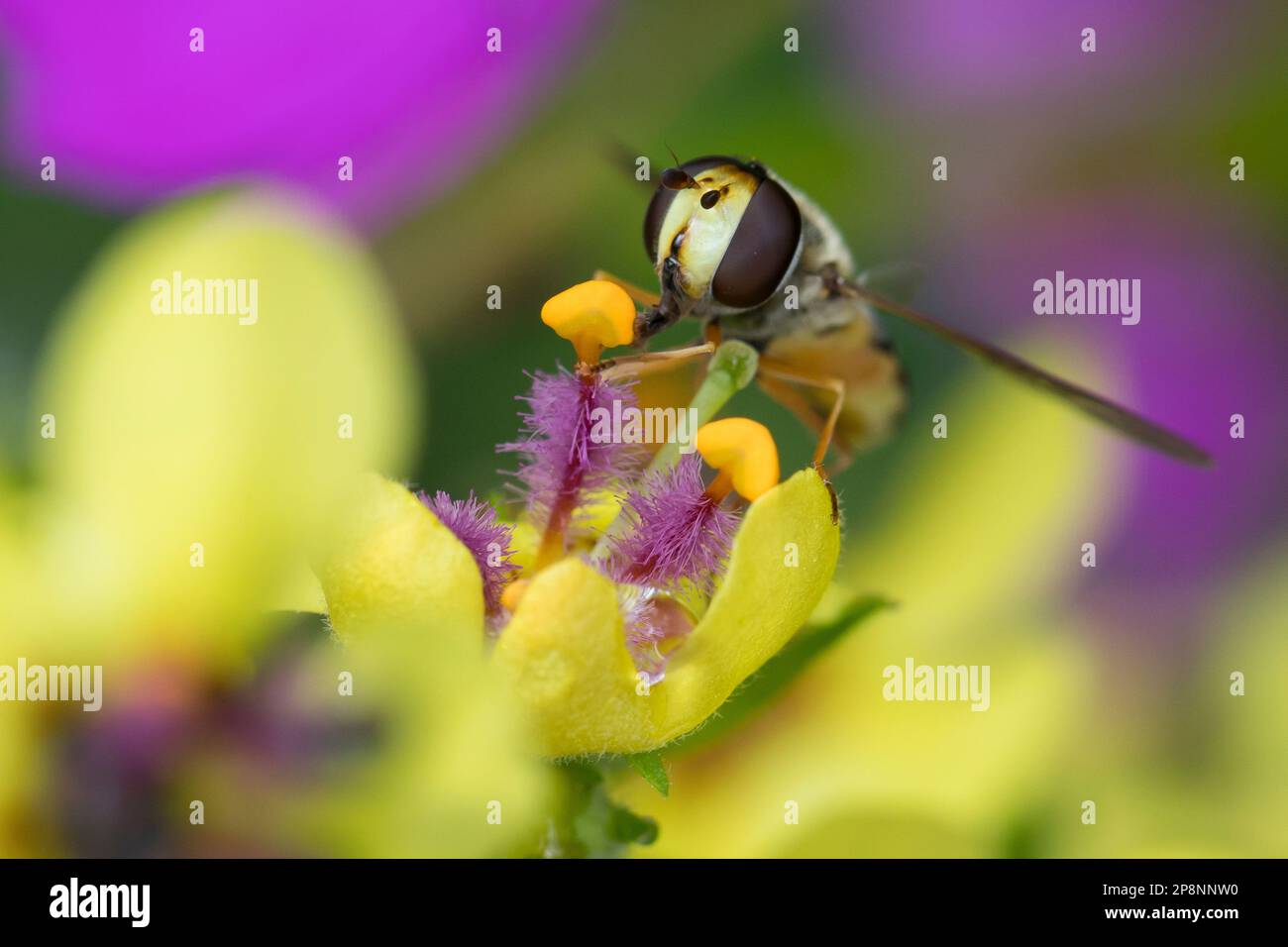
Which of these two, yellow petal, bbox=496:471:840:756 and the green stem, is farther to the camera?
the green stem

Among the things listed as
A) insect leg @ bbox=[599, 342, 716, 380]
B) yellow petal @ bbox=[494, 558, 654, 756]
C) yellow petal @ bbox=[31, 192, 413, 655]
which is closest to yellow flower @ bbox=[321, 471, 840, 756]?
yellow petal @ bbox=[494, 558, 654, 756]

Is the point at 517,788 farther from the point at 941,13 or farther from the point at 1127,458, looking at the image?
the point at 941,13

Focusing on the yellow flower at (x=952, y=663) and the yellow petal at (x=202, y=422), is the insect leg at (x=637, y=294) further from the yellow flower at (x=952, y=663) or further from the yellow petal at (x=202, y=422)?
the yellow flower at (x=952, y=663)

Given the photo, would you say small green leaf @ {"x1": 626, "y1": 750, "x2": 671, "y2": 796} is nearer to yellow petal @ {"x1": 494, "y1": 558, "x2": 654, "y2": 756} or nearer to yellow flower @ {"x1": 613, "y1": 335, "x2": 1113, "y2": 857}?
yellow petal @ {"x1": 494, "y1": 558, "x2": 654, "y2": 756}

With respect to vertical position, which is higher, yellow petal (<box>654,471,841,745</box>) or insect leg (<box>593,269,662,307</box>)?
insect leg (<box>593,269,662,307</box>)

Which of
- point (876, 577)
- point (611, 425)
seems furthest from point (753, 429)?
point (876, 577)

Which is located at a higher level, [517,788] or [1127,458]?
[1127,458]
